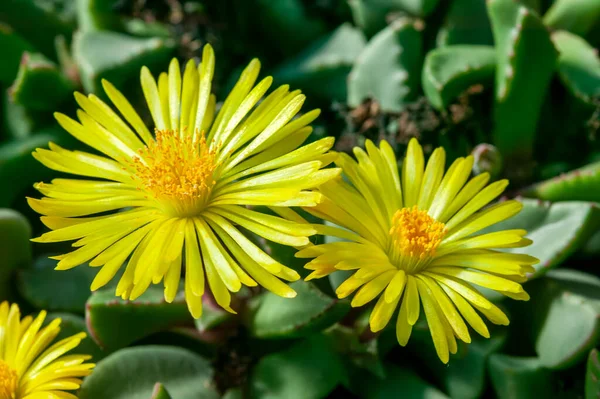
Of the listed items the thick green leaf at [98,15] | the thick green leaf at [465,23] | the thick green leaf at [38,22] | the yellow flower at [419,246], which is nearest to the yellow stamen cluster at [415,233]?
the yellow flower at [419,246]

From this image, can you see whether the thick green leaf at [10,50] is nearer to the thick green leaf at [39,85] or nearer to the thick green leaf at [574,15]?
the thick green leaf at [39,85]

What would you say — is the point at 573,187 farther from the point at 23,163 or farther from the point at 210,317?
the point at 23,163

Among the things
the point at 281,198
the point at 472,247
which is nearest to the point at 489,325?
the point at 472,247

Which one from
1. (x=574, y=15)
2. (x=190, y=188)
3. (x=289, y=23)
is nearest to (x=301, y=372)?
(x=190, y=188)

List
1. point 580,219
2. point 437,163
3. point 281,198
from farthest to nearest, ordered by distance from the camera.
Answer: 1. point 580,219
2. point 437,163
3. point 281,198

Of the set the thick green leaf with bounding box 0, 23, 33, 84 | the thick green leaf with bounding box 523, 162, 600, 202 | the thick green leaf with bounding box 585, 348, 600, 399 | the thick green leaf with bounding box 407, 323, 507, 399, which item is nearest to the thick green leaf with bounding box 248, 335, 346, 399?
the thick green leaf with bounding box 407, 323, 507, 399

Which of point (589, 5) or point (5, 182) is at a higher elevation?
point (589, 5)

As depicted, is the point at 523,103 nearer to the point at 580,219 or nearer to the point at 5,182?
the point at 580,219
